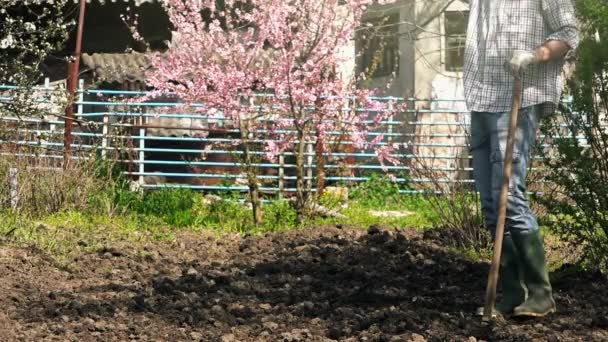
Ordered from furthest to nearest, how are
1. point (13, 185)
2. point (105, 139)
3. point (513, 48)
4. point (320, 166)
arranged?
1. point (105, 139)
2. point (320, 166)
3. point (13, 185)
4. point (513, 48)

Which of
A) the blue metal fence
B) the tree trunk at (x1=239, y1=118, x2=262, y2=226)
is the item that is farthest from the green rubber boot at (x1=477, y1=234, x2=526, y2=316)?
the blue metal fence

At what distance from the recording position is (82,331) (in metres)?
5.46

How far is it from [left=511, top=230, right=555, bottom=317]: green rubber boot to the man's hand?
75cm

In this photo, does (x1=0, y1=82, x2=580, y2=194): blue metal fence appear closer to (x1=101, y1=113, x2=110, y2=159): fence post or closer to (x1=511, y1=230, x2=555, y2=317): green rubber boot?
(x1=101, y1=113, x2=110, y2=159): fence post

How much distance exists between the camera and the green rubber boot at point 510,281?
540cm

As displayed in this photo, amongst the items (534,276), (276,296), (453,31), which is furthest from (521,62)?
(453,31)

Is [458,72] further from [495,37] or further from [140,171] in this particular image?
[495,37]

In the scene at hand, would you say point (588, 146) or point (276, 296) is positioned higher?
point (588, 146)

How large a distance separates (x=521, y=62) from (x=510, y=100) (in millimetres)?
251

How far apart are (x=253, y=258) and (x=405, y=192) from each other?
6.50 metres

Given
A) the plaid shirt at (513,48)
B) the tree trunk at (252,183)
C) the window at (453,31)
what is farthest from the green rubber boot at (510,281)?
the window at (453,31)

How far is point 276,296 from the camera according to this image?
640 cm

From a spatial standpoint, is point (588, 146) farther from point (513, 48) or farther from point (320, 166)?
point (320, 166)

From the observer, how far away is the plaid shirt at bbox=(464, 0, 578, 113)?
531cm
